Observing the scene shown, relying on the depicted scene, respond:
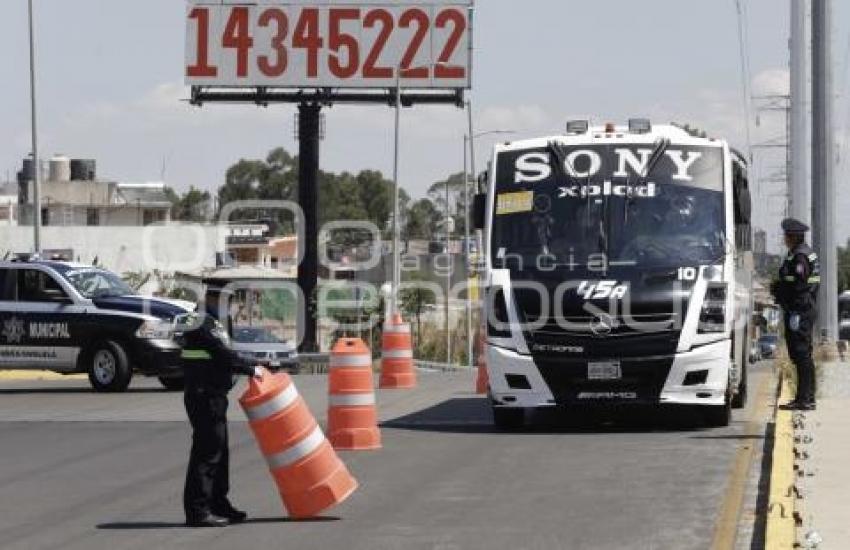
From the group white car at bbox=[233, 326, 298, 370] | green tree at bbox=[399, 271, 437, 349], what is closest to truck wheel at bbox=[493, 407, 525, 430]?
white car at bbox=[233, 326, 298, 370]

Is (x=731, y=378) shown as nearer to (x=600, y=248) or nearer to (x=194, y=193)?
(x=600, y=248)

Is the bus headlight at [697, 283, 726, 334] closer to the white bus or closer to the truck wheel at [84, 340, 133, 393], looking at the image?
the white bus

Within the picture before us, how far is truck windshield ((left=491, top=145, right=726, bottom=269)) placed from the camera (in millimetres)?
18594

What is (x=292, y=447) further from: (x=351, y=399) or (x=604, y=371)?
(x=604, y=371)

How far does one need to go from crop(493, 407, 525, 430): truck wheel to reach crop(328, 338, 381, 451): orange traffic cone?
204 centimetres

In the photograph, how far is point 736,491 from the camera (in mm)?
13273

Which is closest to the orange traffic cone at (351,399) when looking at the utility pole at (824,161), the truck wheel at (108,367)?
the truck wheel at (108,367)

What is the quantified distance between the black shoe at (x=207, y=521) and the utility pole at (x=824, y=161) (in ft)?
72.7

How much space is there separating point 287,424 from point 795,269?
8045mm

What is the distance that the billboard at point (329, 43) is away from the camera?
59.6 meters

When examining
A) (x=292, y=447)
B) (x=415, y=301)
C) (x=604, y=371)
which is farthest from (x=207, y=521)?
(x=415, y=301)

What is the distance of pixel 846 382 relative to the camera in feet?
78.3

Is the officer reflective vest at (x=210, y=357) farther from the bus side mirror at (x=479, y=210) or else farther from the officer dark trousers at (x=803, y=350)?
the officer dark trousers at (x=803, y=350)

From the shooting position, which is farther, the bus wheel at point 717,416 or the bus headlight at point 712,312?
the bus wheel at point 717,416
